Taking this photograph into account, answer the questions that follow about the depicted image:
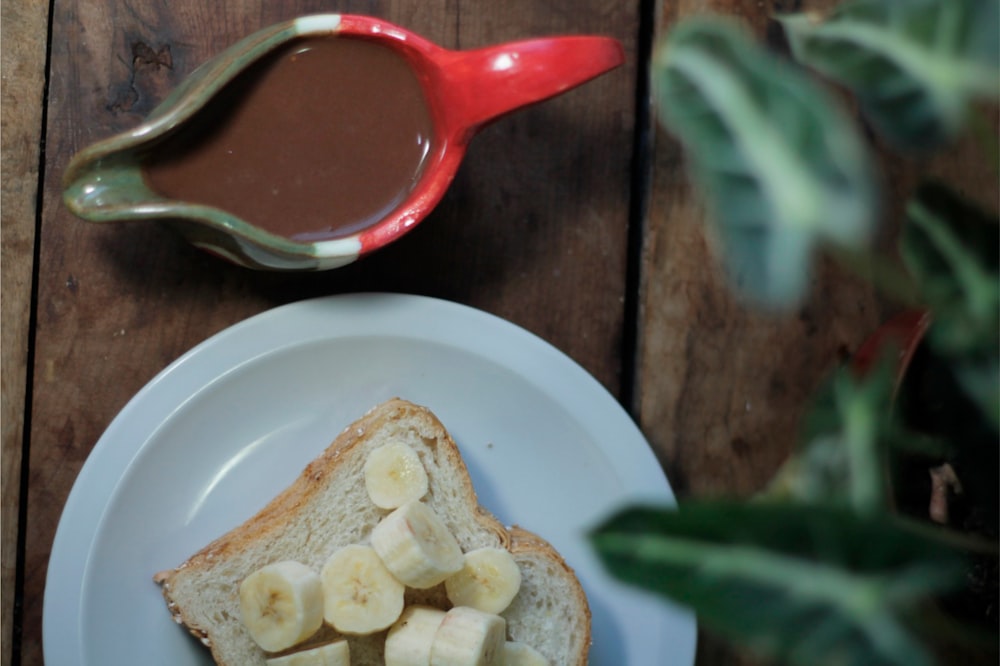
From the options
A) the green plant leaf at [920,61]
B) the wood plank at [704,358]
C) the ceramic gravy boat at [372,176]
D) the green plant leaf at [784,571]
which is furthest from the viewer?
the wood plank at [704,358]

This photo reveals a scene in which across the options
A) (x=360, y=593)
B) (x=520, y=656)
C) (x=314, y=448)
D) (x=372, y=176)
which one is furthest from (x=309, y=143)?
(x=520, y=656)

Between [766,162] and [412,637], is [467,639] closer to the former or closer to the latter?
[412,637]

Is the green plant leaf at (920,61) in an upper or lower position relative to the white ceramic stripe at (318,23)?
lower

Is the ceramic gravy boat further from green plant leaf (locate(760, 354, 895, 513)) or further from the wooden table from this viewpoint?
green plant leaf (locate(760, 354, 895, 513))

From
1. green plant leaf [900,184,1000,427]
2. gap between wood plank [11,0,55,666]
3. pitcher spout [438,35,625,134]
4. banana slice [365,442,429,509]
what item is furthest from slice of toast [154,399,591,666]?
green plant leaf [900,184,1000,427]

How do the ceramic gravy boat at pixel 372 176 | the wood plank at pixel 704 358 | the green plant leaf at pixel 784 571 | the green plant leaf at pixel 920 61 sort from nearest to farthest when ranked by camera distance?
the green plant leaf at pixel 784 571, the green plant leaf at pixel 920 61, the ceramic gravy boat at pixel 372 176, the wood plank at pixel 704 358

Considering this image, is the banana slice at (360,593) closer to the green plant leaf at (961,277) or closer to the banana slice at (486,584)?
the banana slice at (486,584)

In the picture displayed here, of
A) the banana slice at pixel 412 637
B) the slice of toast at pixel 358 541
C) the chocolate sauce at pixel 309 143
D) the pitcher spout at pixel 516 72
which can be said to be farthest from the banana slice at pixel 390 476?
the pitcher spout at pixel 516 72
